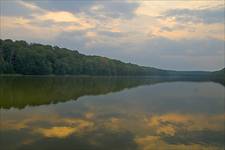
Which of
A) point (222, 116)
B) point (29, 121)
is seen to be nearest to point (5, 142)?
point (29, 121)

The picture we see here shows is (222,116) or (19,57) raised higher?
(19,57)

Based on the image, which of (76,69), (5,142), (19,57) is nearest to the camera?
(5,142)

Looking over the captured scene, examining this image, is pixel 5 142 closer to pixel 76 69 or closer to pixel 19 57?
pixel 19 57

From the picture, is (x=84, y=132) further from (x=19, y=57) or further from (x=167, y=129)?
(x=19, y=57)

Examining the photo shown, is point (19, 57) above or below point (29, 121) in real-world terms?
above

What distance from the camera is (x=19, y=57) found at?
87000mm

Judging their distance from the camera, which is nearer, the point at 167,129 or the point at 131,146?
the point at 131,146

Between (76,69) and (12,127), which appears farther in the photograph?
(76,69)

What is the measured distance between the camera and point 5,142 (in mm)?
12258

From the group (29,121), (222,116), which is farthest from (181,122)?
(29,121)

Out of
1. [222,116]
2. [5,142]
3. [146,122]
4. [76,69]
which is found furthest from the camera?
[76,69]

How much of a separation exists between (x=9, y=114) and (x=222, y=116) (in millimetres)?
14024

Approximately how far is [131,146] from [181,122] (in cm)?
760

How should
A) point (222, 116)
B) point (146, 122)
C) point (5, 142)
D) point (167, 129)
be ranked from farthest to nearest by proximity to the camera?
point (222, 116), point (146, 122), point (167, 129), point (5, 142)
